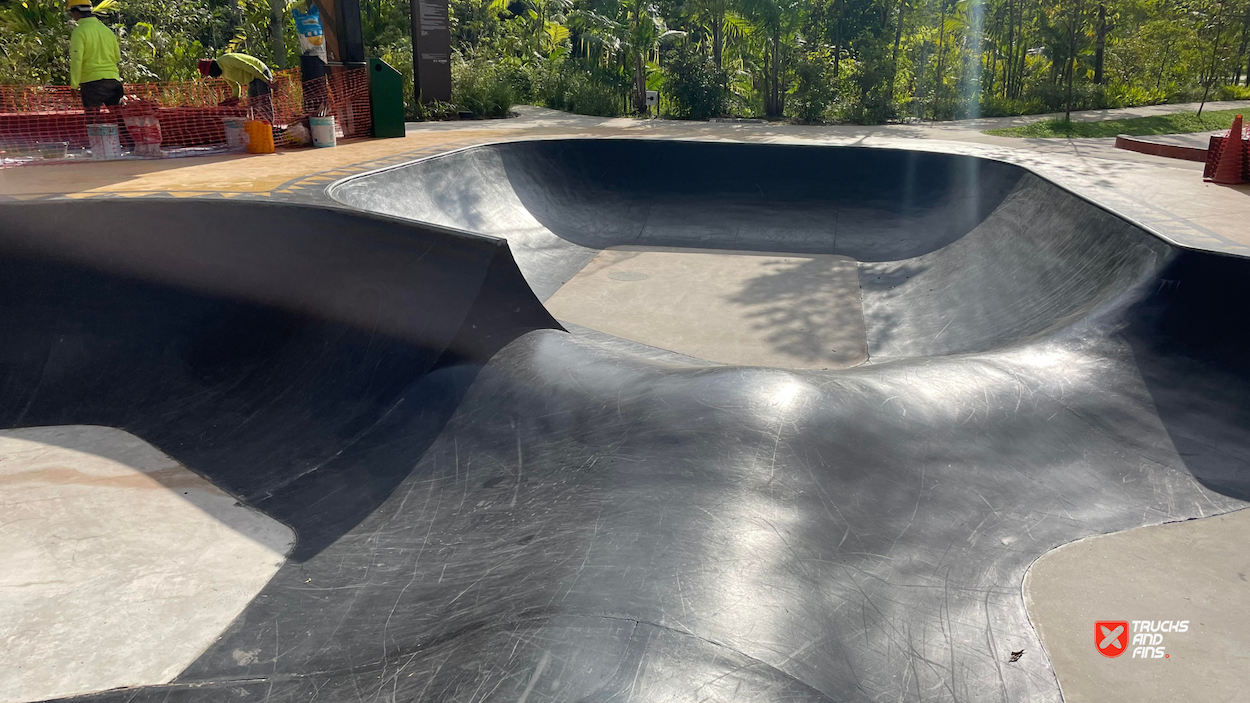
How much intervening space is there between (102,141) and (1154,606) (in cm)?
1038

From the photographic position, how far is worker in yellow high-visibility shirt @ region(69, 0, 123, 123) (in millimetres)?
8609

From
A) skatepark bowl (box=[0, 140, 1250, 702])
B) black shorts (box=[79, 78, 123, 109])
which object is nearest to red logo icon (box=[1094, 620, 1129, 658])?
skatepark bowl (box=[0, 140, 1250, 702])

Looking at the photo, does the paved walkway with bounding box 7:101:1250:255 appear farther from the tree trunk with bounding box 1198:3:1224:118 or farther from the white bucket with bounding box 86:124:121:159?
the tree trunk with bounding box 1198:3:1224:118

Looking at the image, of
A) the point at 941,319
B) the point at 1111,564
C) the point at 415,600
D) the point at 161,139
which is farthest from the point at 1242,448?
the point at 161,139

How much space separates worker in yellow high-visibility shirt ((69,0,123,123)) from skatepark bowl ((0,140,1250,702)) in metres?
4.07

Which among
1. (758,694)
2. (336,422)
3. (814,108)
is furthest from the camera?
(814,108)

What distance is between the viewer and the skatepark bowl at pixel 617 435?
2.63 m

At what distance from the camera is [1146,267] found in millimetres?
5070

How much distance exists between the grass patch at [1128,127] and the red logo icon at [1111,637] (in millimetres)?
13979

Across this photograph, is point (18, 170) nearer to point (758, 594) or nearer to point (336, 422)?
point (336, 422)

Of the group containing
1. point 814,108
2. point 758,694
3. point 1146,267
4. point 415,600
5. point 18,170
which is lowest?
point 415,600

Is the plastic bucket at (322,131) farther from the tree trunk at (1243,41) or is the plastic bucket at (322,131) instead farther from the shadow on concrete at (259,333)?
the tree trunk at (1243,41)

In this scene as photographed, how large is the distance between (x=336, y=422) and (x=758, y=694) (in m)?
3.37

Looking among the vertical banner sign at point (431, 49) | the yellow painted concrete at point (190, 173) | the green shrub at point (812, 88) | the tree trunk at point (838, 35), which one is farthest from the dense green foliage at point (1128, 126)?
the yellow painted concrete at point (190, 173)
